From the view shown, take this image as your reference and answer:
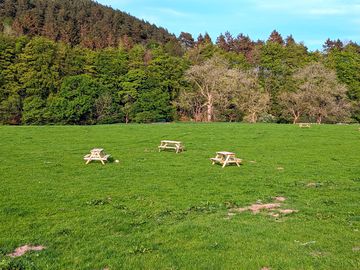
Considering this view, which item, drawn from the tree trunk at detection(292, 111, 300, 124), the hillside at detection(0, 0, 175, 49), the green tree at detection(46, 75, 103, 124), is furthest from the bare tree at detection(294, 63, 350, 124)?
the hillside at detection(0, 0, 175, 49)

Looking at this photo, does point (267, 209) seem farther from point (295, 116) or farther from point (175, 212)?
point (295, 116)

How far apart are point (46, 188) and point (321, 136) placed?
3206 centimetres

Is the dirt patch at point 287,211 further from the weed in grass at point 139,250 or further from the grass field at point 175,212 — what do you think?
the weed in grass at point 139,250

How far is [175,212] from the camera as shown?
12164 millimetres

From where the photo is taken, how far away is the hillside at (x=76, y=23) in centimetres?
9919

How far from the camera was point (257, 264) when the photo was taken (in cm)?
802

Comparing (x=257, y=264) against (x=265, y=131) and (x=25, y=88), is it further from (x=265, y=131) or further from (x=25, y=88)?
(x=25, y=88)

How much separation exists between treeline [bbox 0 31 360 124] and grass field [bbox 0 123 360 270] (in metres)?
39.2

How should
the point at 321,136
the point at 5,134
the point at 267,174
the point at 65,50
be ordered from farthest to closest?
the point at 65,50 → the point at 321,136 → the point at 5,134 → the point at 267,174

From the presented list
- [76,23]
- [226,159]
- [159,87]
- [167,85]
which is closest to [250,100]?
[167,85]

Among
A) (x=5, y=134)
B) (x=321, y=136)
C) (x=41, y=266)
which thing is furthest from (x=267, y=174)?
(x=5, y=134)

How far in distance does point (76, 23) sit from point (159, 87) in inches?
2284

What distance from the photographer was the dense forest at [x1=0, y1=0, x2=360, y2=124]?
2495 inches

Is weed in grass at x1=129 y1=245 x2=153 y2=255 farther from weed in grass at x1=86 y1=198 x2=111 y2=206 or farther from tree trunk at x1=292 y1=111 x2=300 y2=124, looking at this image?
tree trunk at x1=292 y1=111 x2=300 y2=124
